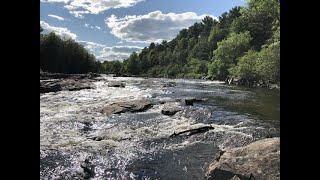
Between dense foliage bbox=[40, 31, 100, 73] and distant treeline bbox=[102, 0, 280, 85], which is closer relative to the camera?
distant treeline bbox=[102, 0, 280, 85]

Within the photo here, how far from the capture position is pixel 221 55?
6600cm

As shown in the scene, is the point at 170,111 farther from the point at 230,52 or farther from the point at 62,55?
the point at 62,55

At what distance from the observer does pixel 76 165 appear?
10.4m

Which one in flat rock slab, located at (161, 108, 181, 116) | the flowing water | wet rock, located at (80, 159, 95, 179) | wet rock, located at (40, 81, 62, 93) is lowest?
wet rock, located at (80, 159, 95, 179)

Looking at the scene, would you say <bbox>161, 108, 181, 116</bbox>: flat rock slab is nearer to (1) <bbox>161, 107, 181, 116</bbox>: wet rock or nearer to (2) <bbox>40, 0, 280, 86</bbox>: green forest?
(1) <bbox>161, 107, 181, 116</bbox>: wet rock

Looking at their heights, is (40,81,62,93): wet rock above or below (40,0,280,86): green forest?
below

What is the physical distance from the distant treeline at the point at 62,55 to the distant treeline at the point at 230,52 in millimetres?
26850

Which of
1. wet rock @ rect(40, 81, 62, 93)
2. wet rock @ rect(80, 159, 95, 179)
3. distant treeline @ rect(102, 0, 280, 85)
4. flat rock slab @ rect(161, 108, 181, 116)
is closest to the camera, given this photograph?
wet rock @ rect(80, 159, 95, 179)

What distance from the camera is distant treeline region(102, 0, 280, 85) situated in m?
44.4

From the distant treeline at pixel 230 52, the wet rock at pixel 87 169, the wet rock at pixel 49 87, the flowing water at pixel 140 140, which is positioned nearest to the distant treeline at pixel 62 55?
the distant treeline at pixel 230 52

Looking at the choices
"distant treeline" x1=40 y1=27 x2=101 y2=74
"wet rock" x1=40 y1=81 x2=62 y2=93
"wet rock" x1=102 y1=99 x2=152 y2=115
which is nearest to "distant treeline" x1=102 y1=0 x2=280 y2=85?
"wet rock" x1=40 y1=81 x2=62 y2=93
